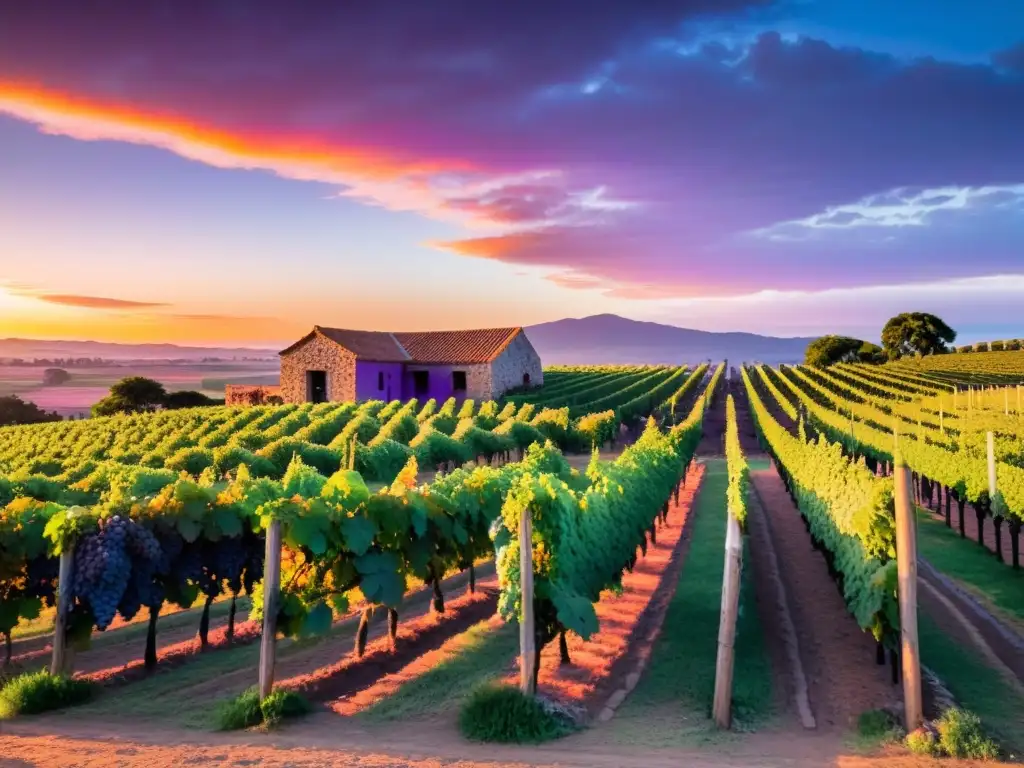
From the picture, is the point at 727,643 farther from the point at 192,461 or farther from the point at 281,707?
the point at 192,461

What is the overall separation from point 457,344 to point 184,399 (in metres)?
27.5

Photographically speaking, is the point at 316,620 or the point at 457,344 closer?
the point at 316,620

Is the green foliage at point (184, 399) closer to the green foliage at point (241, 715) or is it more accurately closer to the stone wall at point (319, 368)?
the stone wall at point (319, 368)

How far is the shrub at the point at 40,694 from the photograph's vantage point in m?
7.23

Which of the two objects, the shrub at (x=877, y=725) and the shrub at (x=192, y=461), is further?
the shrub at (x=192, y=461)

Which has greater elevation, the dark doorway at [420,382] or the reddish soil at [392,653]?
the dark doorway at [420,382]

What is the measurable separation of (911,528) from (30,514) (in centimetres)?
882

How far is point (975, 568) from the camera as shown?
14.0 metres

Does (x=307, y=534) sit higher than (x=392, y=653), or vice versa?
(x=307, y=534)

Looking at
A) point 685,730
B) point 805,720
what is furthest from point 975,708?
point 685,730

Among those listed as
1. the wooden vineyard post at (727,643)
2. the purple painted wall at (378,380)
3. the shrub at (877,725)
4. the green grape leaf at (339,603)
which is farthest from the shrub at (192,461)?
the shrub at (877,725)

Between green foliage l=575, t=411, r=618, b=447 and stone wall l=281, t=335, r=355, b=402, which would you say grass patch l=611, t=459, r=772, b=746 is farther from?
stone wall l=281, t=335, r=355, b=402

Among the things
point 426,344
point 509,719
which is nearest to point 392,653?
point 509,719

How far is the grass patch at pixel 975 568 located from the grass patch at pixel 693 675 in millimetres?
3619
